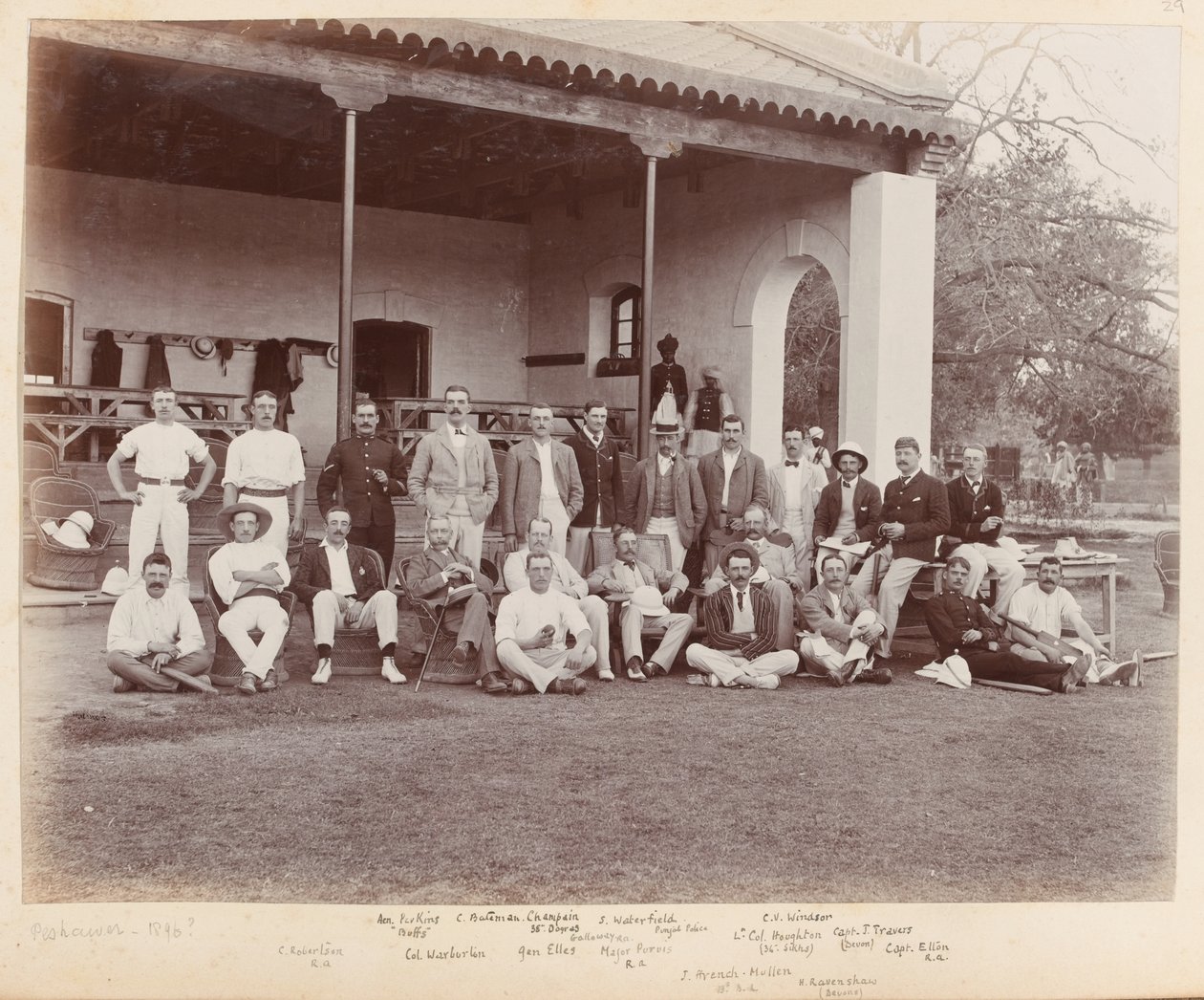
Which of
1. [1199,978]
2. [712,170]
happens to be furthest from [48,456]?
[712,170]

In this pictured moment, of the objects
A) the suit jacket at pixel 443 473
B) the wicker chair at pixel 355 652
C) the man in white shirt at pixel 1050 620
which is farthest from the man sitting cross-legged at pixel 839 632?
the wicker chair at pixel 355 652

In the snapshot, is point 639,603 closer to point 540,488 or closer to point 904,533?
point 540,488

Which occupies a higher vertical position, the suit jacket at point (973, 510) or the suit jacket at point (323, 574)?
the suit jacket at point (973, 510)

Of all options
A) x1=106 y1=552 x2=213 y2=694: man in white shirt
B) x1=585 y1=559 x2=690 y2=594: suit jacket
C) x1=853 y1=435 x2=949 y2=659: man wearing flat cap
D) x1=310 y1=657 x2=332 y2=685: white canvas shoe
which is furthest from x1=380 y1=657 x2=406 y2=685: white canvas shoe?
x1=853 y1=435 x2=949 y2=659: man wearing flat cap

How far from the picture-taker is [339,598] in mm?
6941

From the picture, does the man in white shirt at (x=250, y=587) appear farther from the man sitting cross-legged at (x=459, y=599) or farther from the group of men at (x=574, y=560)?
the man sitting cross-legged at (x=459, y=599)

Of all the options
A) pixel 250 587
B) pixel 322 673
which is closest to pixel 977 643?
pixel 322 673

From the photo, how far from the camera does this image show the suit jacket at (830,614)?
7.48 meters

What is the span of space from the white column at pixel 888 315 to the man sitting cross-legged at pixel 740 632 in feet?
9.68

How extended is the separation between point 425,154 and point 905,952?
9.01 m

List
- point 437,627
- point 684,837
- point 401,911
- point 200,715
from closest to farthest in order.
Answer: point 401,911
point 684,837
point 200,715
point 437,627

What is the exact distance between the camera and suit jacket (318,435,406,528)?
24.9 ft

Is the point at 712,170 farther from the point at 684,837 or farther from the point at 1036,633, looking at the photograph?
the point at 684,837

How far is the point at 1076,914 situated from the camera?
474 centimetres
